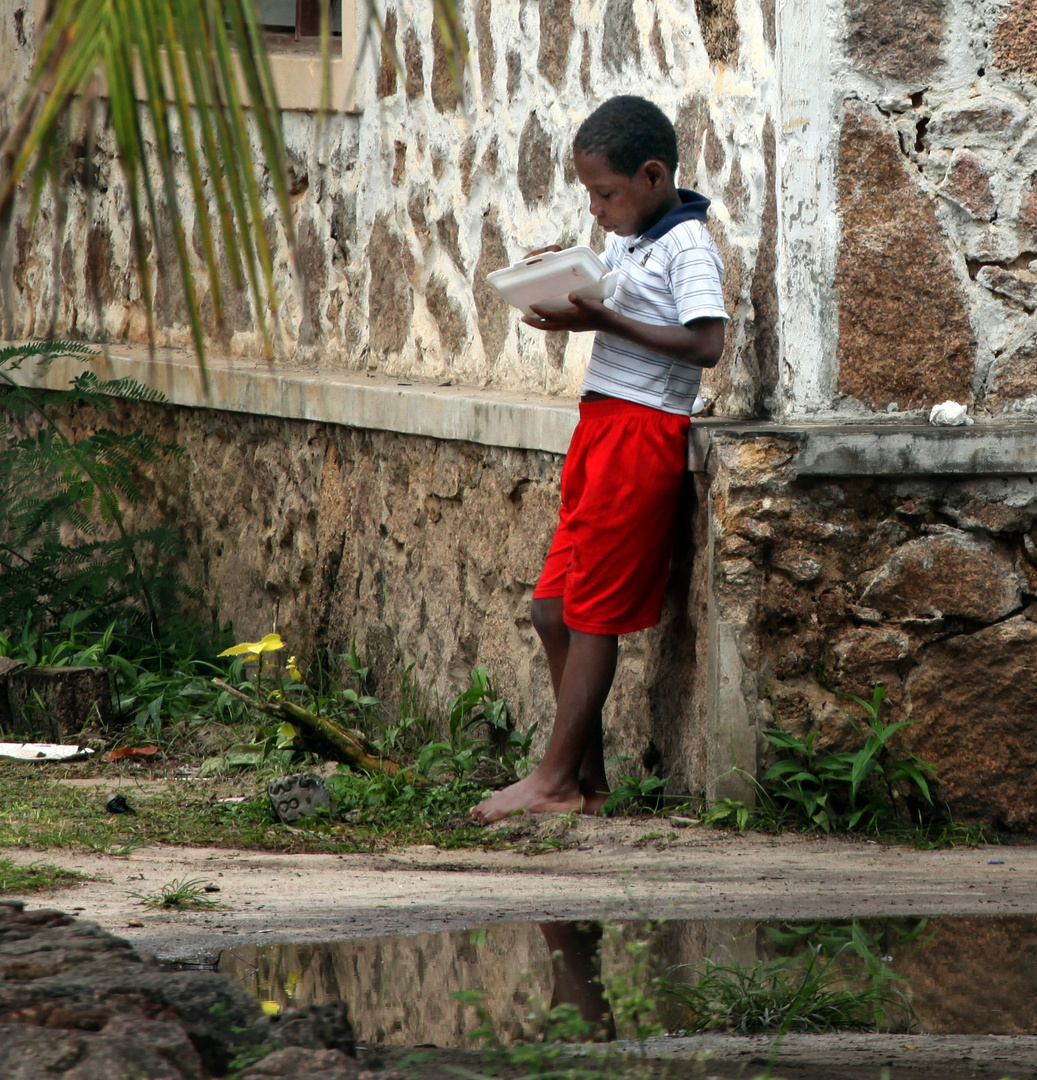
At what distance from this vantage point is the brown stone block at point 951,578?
157 inches

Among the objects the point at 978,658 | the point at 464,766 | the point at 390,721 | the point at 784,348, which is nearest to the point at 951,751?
the point at 978,658

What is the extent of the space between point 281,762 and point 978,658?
2252 millimetres

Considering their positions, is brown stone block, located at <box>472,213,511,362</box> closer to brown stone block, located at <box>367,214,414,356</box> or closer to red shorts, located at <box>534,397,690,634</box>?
brown stone block, located at <box>367,214,414,356</box>

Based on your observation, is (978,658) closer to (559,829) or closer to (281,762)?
(559,829)

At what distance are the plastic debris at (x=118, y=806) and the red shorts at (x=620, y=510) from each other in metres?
1.43

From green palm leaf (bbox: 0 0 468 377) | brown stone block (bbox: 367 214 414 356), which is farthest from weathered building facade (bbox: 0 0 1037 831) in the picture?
green palm leaf (bbox: 0 0 468 377)

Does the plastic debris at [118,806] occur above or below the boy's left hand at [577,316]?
below

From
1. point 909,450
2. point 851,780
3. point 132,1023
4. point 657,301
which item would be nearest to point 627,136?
point 657,301

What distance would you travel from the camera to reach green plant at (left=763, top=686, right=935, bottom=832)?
4.02m

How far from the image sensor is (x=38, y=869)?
3.70 m

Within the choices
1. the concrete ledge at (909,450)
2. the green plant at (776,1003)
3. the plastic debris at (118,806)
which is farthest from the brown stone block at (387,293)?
the green plant at (776,1003)

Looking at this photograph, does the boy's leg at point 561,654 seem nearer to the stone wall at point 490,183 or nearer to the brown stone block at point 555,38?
the stone wall at point 490,183

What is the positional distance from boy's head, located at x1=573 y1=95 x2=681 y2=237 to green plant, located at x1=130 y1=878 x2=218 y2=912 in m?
1.92

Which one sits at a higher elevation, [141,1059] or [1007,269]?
[1007,269]
